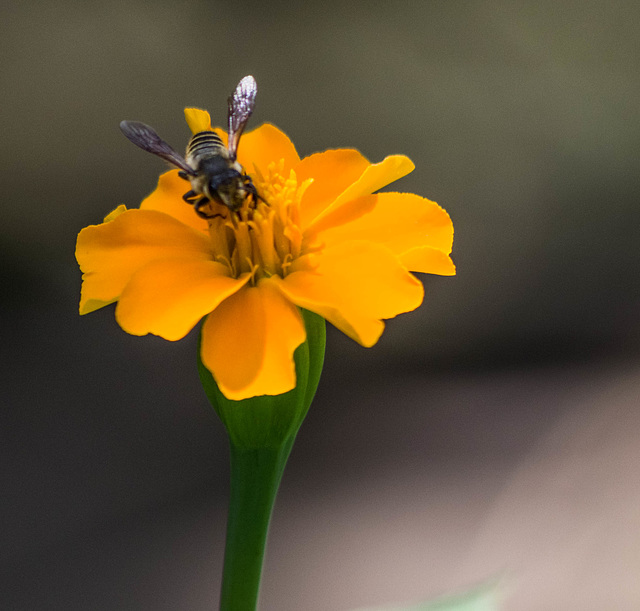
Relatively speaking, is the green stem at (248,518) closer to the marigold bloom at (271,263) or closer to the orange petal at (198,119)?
the marigold bloom at (271,263)

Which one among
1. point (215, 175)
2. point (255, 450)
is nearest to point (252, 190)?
point (215, 175)

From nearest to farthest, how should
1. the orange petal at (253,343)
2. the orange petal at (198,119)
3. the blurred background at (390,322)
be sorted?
the orange petal at (253,343) < the orange petal at (198,119) < the blurred background at (390,322)

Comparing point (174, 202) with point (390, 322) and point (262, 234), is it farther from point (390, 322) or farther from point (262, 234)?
point (390, 322)

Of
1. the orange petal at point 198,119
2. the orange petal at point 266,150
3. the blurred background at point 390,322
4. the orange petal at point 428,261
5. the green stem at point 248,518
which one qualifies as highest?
the blurred background at point 390,322

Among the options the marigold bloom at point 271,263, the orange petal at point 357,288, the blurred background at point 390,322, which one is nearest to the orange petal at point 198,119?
the marigold bloom at point 271,263

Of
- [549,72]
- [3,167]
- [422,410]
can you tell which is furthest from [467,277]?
[3,167]

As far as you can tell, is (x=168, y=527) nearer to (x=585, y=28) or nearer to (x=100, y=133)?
(x=100, y=133)

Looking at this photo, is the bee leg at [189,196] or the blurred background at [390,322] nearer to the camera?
the bee leg at [189,196]
